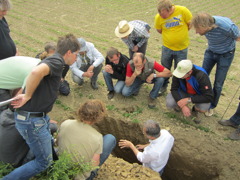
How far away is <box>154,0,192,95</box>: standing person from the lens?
14.4 feet

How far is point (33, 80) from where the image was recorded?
7.81 ft

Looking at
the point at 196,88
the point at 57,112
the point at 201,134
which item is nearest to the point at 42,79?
the point at 57,112

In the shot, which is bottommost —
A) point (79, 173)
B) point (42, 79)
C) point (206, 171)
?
point (206, 171)

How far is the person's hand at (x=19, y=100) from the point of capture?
253cm

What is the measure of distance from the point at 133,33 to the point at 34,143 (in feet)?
10.0

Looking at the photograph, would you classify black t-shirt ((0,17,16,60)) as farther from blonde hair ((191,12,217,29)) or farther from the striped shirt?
blonde hair ((191,12,217,29))

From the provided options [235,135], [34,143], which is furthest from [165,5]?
[34,143]

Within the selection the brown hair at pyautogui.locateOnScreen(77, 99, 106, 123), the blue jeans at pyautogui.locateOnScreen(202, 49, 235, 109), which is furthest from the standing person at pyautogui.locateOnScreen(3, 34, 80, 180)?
the blue jeans at pyautogui.locateOnScreen(202, 49, 235, 109)

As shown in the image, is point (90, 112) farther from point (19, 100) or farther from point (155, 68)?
point (155, 68)

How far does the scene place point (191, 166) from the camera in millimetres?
4117

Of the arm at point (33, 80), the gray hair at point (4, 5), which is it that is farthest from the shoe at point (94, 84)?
the arm at point (33, 80)

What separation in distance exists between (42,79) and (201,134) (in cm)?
303

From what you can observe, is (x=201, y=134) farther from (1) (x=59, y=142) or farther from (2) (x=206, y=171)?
(1) (x=59, y=142)

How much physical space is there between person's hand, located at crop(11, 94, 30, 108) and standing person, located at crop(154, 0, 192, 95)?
2943 millimetres
